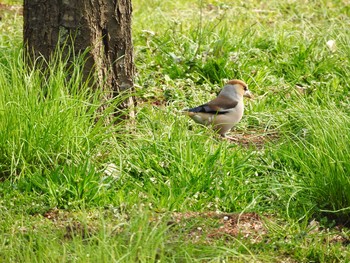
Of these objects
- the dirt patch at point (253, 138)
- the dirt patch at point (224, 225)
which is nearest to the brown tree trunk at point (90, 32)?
the dirt patch at point (253, 138)

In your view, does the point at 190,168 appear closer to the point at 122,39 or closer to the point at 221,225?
the point at 221,225

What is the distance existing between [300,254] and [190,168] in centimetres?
117

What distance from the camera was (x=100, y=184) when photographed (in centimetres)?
563

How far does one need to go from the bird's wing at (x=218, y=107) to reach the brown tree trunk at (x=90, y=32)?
72 cm

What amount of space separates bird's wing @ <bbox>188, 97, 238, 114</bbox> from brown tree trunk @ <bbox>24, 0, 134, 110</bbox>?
28.5 inches

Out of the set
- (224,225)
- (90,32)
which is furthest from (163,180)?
(90,32)

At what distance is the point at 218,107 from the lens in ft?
23.6

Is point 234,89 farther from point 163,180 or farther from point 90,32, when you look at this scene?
point 163,180

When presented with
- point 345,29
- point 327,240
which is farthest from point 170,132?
point 345,29

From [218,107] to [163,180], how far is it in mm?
1555

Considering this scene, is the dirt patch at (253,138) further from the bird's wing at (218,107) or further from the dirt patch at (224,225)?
the dirt patch at (224,225)

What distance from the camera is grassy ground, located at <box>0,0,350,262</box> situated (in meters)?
4.66

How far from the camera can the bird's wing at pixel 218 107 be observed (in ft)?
23.3

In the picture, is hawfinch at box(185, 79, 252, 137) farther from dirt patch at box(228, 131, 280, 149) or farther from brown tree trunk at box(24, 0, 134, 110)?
brown tree trunk at box(24, 0, 134, 110)
